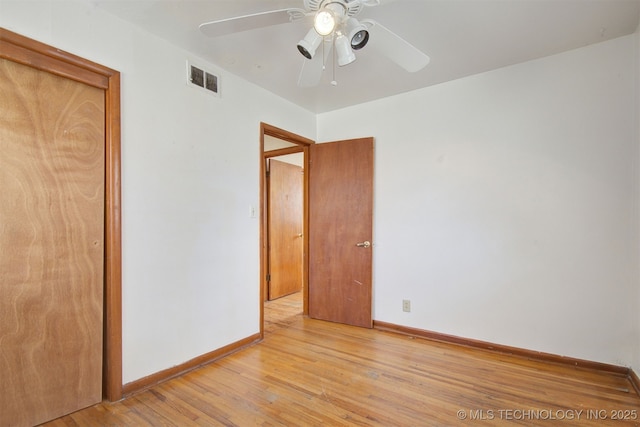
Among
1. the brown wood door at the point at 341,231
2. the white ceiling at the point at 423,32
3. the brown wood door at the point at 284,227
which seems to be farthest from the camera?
the brown wood door at the point at 284,227

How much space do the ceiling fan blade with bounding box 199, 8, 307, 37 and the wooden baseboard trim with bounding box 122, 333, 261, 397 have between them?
214 cm

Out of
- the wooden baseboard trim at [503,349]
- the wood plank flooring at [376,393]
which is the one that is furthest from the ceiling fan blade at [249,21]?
the wooden baseboard trim at [503,349]

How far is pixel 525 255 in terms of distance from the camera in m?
2.46

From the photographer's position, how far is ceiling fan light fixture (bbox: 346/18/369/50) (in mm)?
1403

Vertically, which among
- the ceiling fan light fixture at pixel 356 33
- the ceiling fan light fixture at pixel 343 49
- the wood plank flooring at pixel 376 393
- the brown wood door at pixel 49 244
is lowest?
the wood plank flooring at pixel 376 393

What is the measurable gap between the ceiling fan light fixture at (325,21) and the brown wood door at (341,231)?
1871mm

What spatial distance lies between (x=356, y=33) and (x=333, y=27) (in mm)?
127

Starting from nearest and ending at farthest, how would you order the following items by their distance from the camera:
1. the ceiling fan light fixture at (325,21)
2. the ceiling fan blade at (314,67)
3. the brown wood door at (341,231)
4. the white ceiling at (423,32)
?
the ceiling fan light fixture at (325,21), the ceiling fan blade at (314,67), the white ceiling at (423,32), the brown wood door at (341,231)

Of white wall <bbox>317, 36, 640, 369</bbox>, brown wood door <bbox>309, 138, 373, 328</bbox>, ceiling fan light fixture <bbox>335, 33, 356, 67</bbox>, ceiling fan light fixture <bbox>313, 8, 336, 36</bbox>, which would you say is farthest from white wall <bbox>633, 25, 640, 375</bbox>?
ceiling fan light fixture <bbox>313, 8, 336, 36</bbox>

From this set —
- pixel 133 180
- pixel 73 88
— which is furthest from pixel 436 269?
pixel 73 88

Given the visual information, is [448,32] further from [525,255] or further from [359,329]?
[359,329]

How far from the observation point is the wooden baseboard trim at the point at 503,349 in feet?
7.18

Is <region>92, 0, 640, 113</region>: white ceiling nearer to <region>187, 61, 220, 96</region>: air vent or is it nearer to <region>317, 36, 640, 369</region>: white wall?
<region>187, 61, 220, 96</region>: air vent

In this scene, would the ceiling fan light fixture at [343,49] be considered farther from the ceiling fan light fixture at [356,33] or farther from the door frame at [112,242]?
the door frame at [112,242]
